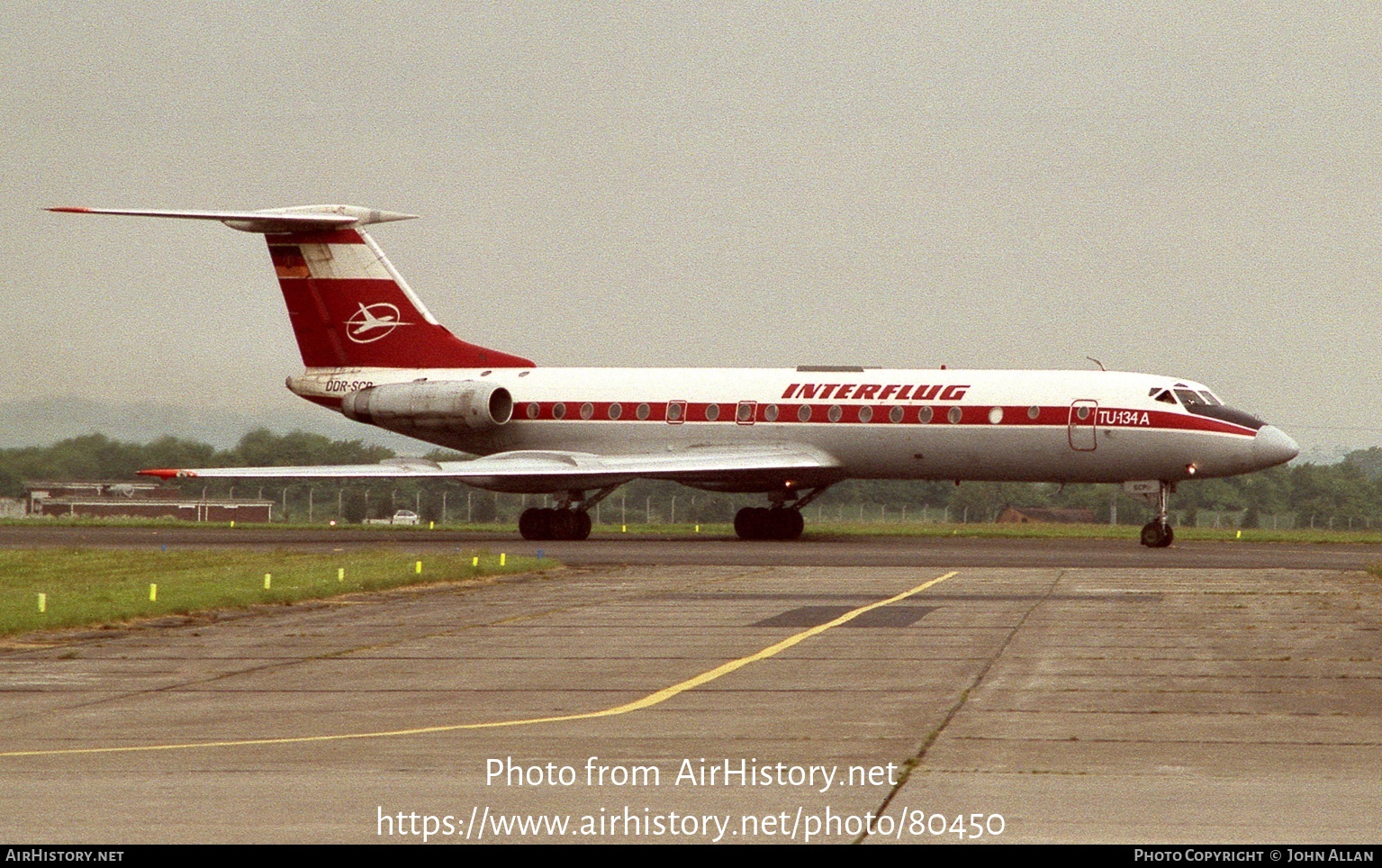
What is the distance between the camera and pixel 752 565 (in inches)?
1296

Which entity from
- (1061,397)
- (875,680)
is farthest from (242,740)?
(1061,397)

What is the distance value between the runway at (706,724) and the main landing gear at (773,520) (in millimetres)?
22435

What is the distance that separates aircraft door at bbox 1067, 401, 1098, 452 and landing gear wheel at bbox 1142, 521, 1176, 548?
7.48ft

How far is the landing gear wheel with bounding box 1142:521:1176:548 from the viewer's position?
40.7 m

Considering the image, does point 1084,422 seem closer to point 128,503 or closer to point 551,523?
point 551,523

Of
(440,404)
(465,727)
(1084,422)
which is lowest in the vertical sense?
(465,727)

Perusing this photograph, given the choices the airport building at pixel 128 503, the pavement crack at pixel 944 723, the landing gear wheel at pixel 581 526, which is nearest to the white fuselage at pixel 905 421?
the landing gear wheel at pixel 581 526

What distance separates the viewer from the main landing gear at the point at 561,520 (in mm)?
44469

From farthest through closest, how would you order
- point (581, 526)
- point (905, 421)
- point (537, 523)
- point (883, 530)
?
1. point (883, 530)
2. point (581, 526)
3. point (537, 523)
4. point (905, 421)

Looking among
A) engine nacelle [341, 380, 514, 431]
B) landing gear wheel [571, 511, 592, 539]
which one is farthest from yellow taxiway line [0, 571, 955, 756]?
engine nacelle [341, 380, 514, 431]

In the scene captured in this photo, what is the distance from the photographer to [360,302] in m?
48.6

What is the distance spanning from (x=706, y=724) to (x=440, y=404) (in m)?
34.8

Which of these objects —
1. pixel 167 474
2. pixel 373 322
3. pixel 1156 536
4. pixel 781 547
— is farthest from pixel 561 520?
pixel 1156 536

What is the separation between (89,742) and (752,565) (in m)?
22.2
